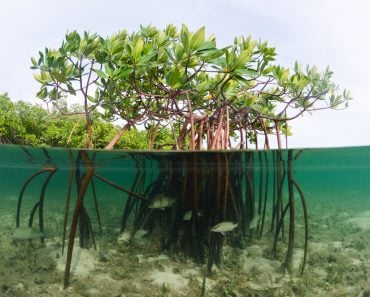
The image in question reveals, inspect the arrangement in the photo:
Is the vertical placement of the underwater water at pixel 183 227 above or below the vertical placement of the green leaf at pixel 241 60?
below

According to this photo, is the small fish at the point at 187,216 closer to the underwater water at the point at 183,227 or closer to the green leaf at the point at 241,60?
the underwater water at the point at 183,227

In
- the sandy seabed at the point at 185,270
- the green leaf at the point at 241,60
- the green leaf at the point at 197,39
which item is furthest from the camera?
the sandy seabed at the point at 185,270

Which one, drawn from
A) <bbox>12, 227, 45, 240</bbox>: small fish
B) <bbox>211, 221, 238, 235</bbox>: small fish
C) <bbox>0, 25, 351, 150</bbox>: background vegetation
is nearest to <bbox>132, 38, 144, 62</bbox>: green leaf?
<bbox>0, 25, 351, 150</bbox>: background vegetation

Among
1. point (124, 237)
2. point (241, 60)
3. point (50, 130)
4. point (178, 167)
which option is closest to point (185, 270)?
point (124, 237)

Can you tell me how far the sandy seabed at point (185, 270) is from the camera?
2.75 m

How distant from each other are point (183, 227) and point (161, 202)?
20 cm

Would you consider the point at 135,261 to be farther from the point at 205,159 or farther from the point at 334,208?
the point at 334,208

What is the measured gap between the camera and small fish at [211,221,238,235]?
2.78m

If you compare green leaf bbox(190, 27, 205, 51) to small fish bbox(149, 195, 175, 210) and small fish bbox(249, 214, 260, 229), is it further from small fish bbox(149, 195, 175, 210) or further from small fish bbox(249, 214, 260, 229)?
small fish bbox(249, 214, 260, 229)

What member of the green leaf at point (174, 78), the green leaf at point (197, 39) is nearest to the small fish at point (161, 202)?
the green leaf at point (174, 78)


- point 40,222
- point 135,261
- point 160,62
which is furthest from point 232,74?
point 40,222

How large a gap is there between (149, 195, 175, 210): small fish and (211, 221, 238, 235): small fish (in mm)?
290

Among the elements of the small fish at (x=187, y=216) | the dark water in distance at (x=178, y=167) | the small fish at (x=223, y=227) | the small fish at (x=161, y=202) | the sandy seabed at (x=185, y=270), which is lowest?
the sandy seabed at (x=185, y=270)

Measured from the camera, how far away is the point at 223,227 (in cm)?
278
